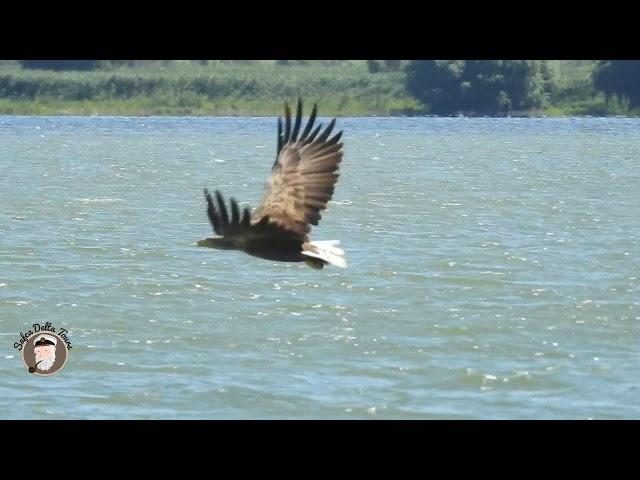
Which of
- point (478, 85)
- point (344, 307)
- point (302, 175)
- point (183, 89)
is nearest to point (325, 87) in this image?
point (183, 89)

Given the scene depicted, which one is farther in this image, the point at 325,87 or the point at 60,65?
the point at 60,65

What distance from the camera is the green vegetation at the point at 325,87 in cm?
7869

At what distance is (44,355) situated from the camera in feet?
42.4

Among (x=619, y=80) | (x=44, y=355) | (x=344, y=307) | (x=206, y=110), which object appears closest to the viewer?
(x=44, y=355)

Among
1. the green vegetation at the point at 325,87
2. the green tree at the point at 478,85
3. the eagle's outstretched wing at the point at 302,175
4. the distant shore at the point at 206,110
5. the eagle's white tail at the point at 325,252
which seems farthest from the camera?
the green tree at the point at 478,85

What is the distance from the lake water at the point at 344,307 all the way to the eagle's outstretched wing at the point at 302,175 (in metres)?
2.07

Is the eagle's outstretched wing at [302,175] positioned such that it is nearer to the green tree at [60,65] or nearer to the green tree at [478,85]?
the green tree at [60,65]

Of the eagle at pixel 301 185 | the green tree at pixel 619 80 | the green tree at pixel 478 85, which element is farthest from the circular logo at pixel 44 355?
the green tree at pixel 619 80

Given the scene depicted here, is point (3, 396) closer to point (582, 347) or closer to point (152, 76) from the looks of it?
point (582, 347)

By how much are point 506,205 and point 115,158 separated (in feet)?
67.3

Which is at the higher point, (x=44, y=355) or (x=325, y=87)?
(x=325, y=87)

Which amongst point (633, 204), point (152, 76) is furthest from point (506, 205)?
point (152, 76)

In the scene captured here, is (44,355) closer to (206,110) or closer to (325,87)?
(325,87)

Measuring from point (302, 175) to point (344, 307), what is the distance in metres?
6.26
